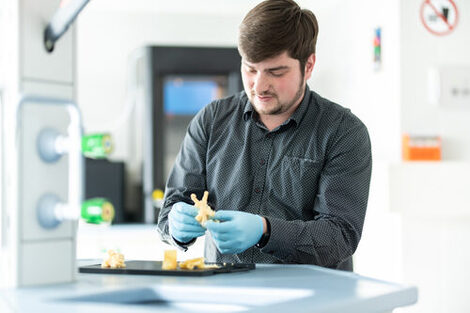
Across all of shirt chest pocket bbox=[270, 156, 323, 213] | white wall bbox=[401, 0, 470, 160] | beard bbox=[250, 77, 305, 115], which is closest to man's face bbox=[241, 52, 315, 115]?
beard bbox=[250, 77, 305, 115]

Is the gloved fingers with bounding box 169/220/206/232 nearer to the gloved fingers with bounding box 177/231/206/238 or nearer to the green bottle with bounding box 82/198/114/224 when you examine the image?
the gloved fingers with bounding box 177/231/206/238

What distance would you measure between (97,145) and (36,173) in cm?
15

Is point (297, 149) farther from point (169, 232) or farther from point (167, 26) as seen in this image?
point (167, 26)

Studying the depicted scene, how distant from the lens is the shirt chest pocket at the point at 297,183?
171cm

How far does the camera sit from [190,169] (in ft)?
6.03

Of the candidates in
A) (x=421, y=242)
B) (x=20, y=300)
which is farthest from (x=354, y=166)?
(x=421, y=242)

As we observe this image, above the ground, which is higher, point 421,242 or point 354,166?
point 354,166

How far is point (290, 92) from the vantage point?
1778 millimetres

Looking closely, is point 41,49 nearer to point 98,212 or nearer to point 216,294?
point 98,212

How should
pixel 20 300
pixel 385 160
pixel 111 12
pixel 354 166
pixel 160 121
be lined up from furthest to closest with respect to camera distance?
pixel 111 12
pixel 160 121
pixel 385 160
pixel 354 166
pixel 20 300

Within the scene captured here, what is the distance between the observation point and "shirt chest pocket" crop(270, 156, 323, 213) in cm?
171

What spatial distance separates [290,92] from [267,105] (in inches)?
2.8

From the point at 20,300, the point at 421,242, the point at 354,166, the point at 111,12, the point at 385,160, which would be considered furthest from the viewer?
the point at 111,12

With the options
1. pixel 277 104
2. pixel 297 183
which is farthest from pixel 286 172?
pixel 277 104
